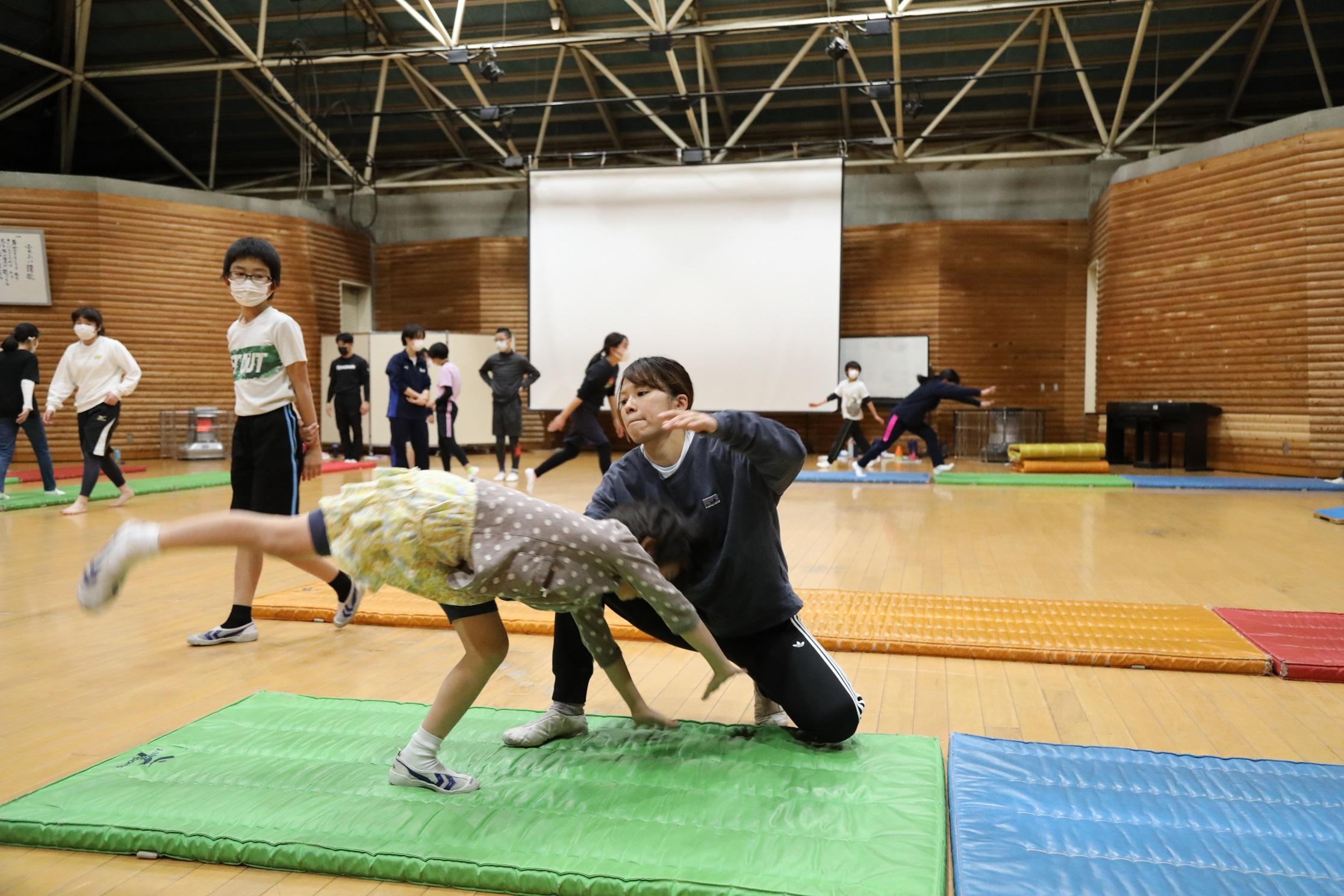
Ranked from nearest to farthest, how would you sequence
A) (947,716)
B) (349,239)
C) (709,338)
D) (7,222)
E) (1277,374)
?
(947,716) → (1277,374) → (7,222) → (709,338) → (349,239)

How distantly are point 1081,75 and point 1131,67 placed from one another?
0.71 metres

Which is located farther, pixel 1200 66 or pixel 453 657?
pixel 1200 66

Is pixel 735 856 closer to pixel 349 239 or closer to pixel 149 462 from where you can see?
pixel 149 462

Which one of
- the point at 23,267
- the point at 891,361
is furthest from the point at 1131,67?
the point at 23,267

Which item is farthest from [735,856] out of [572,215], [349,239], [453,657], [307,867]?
[349,239]

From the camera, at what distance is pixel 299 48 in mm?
12547

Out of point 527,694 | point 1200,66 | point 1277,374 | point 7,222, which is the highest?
point 1200,66

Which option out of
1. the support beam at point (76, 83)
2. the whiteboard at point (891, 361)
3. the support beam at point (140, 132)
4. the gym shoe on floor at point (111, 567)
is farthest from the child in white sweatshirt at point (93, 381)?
the whiteboard at point (891, 361)

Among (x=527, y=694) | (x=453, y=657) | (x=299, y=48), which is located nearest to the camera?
(x=527, y=694)

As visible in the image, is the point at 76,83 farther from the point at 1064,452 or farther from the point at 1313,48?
the point at 1313,48

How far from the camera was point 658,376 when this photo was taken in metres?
2.27

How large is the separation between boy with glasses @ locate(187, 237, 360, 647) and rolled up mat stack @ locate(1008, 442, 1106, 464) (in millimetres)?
8703

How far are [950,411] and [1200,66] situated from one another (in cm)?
546

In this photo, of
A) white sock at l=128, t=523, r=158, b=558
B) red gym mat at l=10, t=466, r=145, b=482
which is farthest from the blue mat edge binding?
red gym mat at l=10, t=466, r=145, b=482
